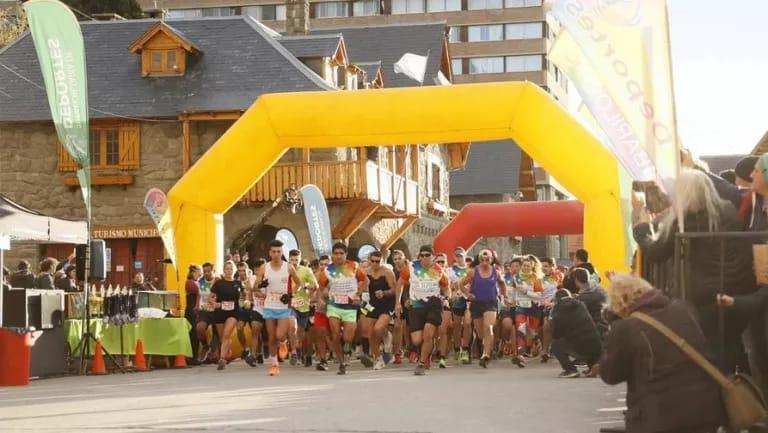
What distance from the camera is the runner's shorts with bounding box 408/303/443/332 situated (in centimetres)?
1809

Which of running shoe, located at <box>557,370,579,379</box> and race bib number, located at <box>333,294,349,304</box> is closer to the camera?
running shoe, located at <box>557,370,579,379</box>

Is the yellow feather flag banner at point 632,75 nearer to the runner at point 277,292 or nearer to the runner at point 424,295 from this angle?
the runner at point 424,295

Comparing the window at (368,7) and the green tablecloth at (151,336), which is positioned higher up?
the window at (368,7)

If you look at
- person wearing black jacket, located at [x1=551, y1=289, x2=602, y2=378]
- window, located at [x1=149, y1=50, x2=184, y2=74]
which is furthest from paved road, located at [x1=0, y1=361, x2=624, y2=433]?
window, located at [x1=149, y1=50, x2=184, y2=74]

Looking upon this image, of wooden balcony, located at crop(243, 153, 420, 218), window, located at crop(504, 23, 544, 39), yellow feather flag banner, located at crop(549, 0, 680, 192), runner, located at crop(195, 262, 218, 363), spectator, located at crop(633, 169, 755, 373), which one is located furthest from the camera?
window, located at crop(504, 23, 544, 39)

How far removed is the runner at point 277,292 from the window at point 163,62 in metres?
19.4

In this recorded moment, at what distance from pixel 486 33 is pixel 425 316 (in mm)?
73790

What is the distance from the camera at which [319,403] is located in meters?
12.4

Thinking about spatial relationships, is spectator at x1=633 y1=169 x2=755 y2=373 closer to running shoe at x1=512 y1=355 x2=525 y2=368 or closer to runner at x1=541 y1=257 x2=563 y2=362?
running shoe at x1=512 y1=355 x2=525 y2=368

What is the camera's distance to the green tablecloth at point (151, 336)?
19016mm

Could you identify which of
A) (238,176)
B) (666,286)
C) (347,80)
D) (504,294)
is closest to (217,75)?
(347,80)

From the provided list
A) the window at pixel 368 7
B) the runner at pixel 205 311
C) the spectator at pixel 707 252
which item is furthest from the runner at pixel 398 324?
the window at pixel 368 7

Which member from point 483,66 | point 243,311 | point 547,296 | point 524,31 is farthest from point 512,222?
point 483,66

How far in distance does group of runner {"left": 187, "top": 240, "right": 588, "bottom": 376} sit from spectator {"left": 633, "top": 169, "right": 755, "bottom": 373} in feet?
28.7
